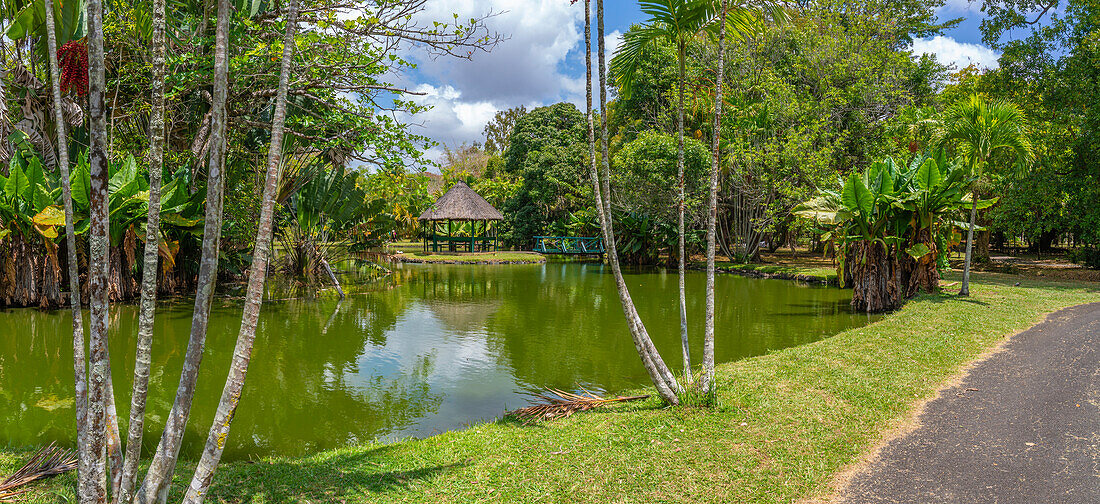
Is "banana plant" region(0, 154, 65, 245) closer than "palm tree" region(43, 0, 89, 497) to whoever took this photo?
No

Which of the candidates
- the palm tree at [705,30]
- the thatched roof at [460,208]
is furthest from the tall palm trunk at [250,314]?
the thatched roof at [460,208]

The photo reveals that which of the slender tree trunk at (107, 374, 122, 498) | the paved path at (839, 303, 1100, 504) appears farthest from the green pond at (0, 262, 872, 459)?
the paved path at (839, 303, 1100, 504)

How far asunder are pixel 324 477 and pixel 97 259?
1975 mm

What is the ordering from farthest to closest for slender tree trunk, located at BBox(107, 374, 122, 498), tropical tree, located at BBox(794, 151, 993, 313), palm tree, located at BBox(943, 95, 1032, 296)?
tropical tree, located at BBox(794, 151, 993, 313) → palm tree, located at BBox(943, 95, 1032, 296) → slender tree trunk, located at BBox(107, 374, 122, 498)

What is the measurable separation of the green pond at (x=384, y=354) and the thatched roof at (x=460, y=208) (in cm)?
1340

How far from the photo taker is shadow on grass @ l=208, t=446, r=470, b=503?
3.64 metres

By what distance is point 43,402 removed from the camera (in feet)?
19.6

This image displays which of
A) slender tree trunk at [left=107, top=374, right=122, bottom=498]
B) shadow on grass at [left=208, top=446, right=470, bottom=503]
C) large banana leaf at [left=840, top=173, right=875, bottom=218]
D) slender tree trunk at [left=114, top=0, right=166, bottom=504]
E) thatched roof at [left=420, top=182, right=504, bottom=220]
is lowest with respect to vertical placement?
shadow on grass at [left=208, top=446, right=470, bottom=503]

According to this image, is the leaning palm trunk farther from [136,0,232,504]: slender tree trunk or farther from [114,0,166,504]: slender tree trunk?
[114,0,166,504]: slender tree trunk

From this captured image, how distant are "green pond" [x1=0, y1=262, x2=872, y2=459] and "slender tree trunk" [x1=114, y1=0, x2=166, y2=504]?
211 cm

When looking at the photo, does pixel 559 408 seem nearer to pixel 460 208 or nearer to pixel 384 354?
pixel 384 354

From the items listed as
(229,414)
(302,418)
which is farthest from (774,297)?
(229,414)

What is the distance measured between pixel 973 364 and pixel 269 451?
7285 mm

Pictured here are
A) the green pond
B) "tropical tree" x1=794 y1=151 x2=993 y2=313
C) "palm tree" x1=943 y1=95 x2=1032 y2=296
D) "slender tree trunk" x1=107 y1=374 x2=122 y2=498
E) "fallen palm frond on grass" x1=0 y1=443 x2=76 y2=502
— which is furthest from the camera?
"tropical tree" x1=794 y1=151 x2=993 y2=313
